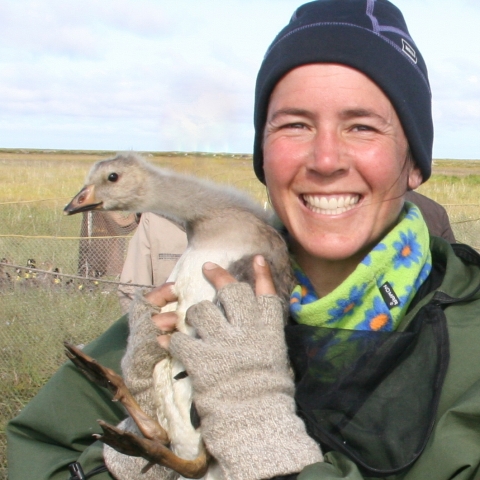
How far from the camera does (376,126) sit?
6.44 feet

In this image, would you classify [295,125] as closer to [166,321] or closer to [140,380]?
[166,321]

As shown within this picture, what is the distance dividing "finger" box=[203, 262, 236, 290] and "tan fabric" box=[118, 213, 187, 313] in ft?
10.4

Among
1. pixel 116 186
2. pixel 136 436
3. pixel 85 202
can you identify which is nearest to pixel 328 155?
pixel 136 436

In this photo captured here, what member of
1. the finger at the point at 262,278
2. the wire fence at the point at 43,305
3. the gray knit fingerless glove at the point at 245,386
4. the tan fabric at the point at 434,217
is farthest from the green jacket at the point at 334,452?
the tan fabric at the point at 434,217

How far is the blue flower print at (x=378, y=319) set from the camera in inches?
76.5

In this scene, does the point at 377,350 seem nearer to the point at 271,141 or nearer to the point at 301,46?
the point at 271,141

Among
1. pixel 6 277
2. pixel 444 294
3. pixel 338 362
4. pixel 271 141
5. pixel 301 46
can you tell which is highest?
pixel 301 46

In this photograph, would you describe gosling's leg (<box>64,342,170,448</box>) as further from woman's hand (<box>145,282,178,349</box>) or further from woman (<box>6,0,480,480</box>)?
woman (<box>6,0,480,480</box>)

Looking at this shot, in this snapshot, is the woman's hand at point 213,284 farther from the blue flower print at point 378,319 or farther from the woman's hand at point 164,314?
the blue flower print at point 378,319

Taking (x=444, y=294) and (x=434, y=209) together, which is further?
(x=434, y=209)

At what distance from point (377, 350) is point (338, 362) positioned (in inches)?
4.9

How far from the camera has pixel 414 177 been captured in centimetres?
219

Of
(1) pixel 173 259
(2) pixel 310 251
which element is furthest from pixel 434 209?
(2) pixel 310 251

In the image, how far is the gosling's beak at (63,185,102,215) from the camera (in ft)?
10.8
